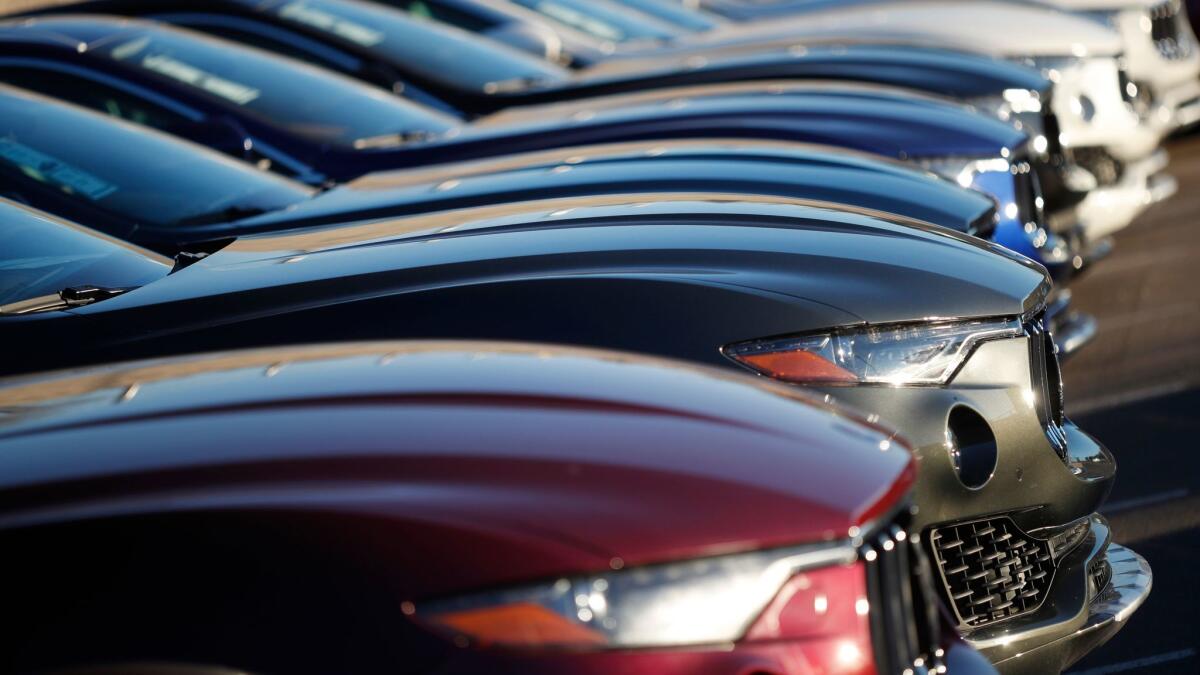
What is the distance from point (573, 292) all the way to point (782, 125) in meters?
2.69

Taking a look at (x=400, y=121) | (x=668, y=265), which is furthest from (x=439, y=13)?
(x=668, y=265)

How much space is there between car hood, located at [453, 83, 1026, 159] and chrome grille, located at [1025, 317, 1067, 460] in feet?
7.62

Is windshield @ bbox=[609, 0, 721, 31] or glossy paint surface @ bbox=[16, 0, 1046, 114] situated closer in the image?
glossy paint surface @ bbox=[16, 0, 1046, 114]

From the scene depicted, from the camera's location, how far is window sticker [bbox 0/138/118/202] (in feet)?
15.1

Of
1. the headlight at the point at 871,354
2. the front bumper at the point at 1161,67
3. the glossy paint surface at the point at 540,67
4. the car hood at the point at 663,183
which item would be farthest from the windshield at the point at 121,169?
the front bumper at the point at 1161,67

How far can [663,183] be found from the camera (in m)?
4.73

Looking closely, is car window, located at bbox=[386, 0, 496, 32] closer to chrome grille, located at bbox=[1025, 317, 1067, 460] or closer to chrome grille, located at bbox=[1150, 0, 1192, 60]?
chrome grille, located at bbox=[1150, 0, 1192, 60]

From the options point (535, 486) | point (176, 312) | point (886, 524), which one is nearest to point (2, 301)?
point (176, 312)

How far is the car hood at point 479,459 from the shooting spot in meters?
1.97

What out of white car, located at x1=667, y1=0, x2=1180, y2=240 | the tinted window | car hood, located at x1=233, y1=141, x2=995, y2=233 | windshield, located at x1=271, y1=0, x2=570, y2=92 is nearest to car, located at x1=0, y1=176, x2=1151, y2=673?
car hood, located at x1=233, y1=141, x2=995, y2=233

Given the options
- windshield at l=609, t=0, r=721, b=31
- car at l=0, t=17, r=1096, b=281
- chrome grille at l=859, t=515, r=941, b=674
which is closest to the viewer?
chrome grille at l=859, t=515, r=941, b=674

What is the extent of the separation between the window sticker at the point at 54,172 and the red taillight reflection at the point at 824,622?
10.5 ft

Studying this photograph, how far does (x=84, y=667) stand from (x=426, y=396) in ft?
2.12

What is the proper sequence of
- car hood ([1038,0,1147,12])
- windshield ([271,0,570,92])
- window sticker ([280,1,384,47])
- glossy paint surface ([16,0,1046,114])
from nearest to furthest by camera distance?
glossy paint surface ([16,0,1046,114]), windshield ([271,0,570,92]), window sticker ([280,1,384,47]), car hood ([1038,0,1147,12])
